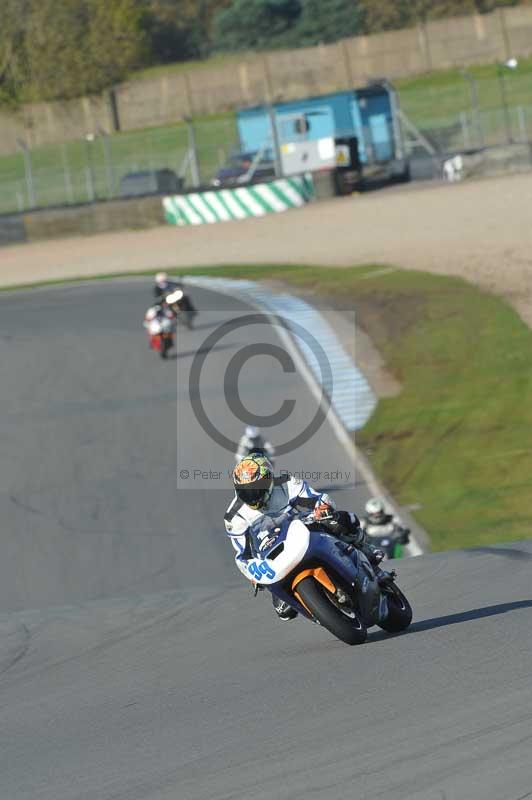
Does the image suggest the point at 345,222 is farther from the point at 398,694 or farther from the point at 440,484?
the point at 398,694

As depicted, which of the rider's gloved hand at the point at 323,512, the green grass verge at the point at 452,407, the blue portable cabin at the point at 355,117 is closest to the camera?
the rider's gloved hand at the point at 323,512

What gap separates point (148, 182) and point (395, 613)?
4092cm

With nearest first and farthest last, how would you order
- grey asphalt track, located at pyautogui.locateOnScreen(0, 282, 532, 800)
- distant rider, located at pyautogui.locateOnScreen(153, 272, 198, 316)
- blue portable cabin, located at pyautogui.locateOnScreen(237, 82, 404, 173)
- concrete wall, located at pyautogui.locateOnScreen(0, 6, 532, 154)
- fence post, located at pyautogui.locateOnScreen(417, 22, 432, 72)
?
grey asphalt track, located at pyautogui.locateOnScreen(0, 282, 532, 800)
distant rider, located at pyautogui.locateOnScreen(153, 272, 198, 316)
blue portable cabin, located at pyautogui.locateOnScreen(237, 82, 404, 173)
concrete wall, located at pyautogui.locateOnScreen(0, 6, 532, 154)
fence post, located at pyautogui.locateOnScreen(417, 22, 432, 72)

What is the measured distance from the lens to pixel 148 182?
4716 centimetres

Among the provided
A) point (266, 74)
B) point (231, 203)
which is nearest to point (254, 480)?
point (231, 203)

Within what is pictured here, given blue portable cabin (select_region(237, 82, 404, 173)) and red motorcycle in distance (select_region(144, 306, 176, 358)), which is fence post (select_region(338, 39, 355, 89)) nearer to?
blue portable cabin (select_region(237, 82, 404, 173))

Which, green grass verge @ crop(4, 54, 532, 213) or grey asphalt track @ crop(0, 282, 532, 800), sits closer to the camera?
grey asphalt track @ crop(0, 282, 532, 800)

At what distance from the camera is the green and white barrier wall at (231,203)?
4056cm

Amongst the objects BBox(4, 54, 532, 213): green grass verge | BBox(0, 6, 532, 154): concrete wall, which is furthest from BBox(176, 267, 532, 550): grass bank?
BBox(0, 6, 532, 154): concrete wall

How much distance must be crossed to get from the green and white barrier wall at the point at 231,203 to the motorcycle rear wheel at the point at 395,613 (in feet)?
111

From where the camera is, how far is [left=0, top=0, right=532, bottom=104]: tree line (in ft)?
231

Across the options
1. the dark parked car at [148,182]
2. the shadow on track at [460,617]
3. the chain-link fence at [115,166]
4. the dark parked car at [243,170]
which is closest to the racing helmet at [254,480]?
the shadow on track at [460,617]

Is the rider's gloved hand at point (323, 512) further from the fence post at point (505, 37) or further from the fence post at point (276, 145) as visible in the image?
the fence post at point (505, 37)

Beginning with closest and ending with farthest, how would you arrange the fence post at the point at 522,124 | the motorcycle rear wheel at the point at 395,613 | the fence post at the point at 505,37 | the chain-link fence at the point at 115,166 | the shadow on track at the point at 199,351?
1. the motorcycle rear wheel at the point at 395,613
2. the shadow on track at the point at 199,351
3. the chain-link fence at the point at 115,166
4. the fence post at the point at 522,124
5. the fence post at the point at 505,37
